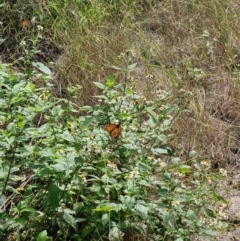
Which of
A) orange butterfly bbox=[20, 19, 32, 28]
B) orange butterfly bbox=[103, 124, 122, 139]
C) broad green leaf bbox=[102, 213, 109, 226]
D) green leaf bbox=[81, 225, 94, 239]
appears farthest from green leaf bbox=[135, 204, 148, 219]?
orange butterfly bbox=[20, 19, 32, 28]

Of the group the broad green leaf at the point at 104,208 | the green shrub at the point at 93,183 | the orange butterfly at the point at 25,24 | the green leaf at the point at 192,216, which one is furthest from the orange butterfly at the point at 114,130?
the orange butterfly at the point at 25,24

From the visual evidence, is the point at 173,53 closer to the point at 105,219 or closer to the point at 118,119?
the point at 118,119

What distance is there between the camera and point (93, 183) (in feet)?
7.21

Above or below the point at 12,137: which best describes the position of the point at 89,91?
below

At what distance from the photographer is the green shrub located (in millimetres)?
2043

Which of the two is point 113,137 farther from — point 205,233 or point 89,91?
point 89,91

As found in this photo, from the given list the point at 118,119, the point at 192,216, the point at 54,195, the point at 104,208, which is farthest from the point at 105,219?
the point at 118,119

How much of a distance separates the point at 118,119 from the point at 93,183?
30 cm

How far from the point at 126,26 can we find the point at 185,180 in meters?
1.43

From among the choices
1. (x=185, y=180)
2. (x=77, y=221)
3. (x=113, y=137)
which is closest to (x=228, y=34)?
(x=185, y=180)

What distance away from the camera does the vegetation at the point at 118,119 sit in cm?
210

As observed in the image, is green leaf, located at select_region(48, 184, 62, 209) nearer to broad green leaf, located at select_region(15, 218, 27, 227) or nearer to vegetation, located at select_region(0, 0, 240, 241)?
vegetation, located at select_region(0, 0, 240, 241)

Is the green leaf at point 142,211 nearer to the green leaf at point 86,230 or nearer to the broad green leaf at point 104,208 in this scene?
the broad green leaf at point 104,208

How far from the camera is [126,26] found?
143 inches
